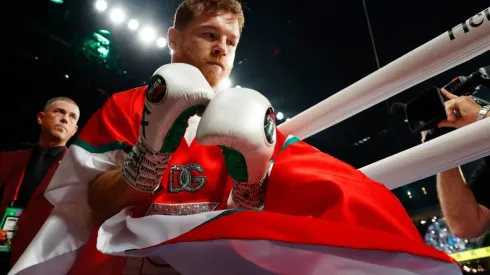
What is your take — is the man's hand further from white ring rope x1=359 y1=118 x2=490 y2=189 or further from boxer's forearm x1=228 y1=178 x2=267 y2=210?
boxer's forearm x1=228 y1=178 x2=267 y2=210

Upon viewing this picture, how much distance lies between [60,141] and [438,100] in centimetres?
191

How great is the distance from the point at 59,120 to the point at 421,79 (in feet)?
6.26

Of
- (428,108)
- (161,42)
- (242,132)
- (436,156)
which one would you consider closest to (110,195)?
(242,132)

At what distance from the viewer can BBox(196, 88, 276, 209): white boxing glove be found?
558 millimetres

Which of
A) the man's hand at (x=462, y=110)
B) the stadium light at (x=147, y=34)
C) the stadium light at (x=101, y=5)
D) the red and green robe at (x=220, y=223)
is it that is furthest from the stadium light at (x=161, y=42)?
the man's hand at (x=462, y=110)

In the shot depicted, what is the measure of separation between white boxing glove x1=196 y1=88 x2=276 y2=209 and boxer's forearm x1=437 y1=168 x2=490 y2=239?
110cm

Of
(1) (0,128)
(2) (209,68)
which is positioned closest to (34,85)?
(1) (0,128)

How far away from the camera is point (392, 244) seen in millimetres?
452

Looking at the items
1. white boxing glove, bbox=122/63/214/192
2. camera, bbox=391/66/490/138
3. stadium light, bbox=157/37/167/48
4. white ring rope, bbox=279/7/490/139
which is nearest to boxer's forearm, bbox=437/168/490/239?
camera, bbox=391/66/490/138

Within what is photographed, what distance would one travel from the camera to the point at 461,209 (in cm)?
144

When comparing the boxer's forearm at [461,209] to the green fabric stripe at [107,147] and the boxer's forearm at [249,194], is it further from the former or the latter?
the green fabric stripe at [107,147]

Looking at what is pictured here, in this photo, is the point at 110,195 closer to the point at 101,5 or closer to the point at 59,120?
the point at 59,120

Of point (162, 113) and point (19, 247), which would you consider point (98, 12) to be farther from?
point (162, 113)

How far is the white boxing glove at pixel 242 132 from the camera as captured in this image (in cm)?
56
